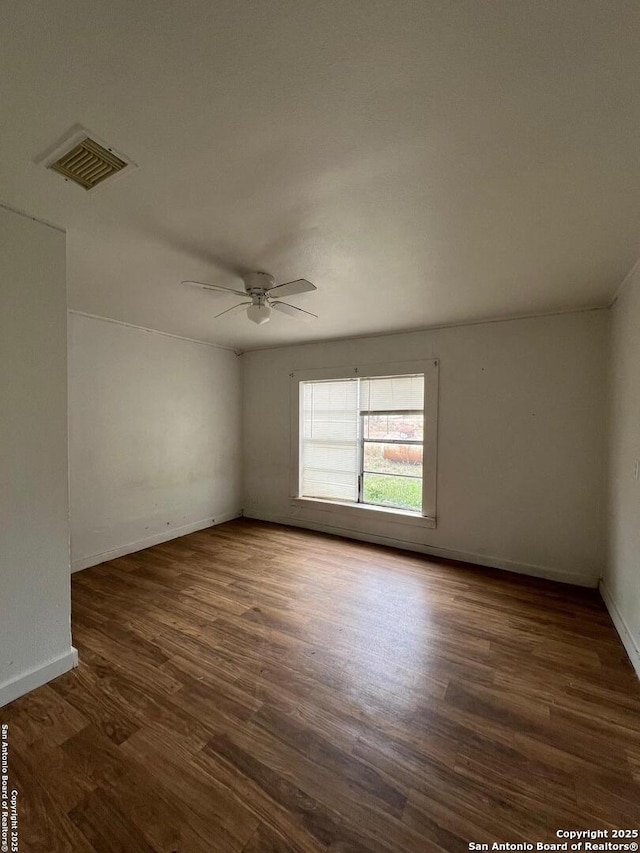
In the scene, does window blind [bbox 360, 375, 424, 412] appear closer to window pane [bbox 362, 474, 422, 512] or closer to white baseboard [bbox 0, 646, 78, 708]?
window pane [bbox 362, 474, 422, 512]

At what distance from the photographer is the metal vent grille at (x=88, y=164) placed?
125cm

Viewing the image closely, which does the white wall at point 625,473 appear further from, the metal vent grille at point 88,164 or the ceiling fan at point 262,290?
the metal vent grille at point 88,164

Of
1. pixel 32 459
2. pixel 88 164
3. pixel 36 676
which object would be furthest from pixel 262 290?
pixel 36 676

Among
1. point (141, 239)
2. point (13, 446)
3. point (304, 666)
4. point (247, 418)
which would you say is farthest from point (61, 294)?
point (247, 418)

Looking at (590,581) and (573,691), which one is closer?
(573,691)

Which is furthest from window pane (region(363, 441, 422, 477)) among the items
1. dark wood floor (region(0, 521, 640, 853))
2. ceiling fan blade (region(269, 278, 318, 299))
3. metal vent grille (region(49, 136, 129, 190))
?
metal vent grille (region(49, 136, 129, 190))

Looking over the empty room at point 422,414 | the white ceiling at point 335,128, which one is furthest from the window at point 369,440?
the white ceiling at point 335,128

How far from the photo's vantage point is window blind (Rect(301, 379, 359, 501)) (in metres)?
4.20

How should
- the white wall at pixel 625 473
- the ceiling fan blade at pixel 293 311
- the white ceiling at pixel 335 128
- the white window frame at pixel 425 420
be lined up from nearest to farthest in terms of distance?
the white ceiling at pixel 335 128, the white wall at pixel 625 473, the ceiling fan blade at pixel 293 311, the white window frame at pixel 425 420

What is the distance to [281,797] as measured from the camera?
50.1 inches

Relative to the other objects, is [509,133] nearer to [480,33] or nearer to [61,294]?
[480,33]

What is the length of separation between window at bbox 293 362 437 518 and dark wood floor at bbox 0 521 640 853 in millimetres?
1319

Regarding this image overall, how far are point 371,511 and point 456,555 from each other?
98 cm

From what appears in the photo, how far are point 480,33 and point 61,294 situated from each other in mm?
2070
